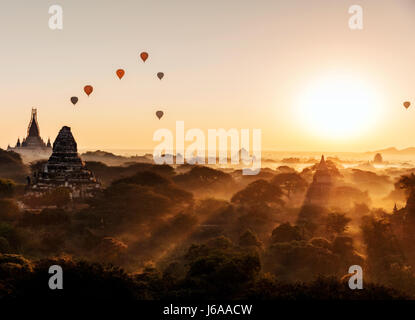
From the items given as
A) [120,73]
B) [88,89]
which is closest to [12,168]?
[88,89]

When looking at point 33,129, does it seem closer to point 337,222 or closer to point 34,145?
point 34,145

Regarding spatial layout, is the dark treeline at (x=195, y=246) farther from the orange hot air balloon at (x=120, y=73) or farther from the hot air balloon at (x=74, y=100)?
the orange hot air balloon at (x=120, y=73)

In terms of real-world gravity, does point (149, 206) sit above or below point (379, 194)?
above

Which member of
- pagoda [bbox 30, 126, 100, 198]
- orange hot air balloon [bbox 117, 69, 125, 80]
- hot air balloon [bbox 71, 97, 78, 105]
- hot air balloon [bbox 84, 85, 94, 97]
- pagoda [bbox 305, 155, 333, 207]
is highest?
orange hot air balloon [bbox 117, 69, 125, 80]

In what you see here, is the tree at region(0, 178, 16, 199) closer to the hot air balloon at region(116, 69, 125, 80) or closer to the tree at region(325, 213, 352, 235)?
the hot air balloon at region(116, 69, 125, 80)

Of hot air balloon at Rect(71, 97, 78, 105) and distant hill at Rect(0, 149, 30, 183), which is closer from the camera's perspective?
hot air balloon at Rect(71, 97, 78, 105)

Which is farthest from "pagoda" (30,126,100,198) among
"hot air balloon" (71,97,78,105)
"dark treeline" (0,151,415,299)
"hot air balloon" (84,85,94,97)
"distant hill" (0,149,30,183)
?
"distant hill" (0,149,30,183)
